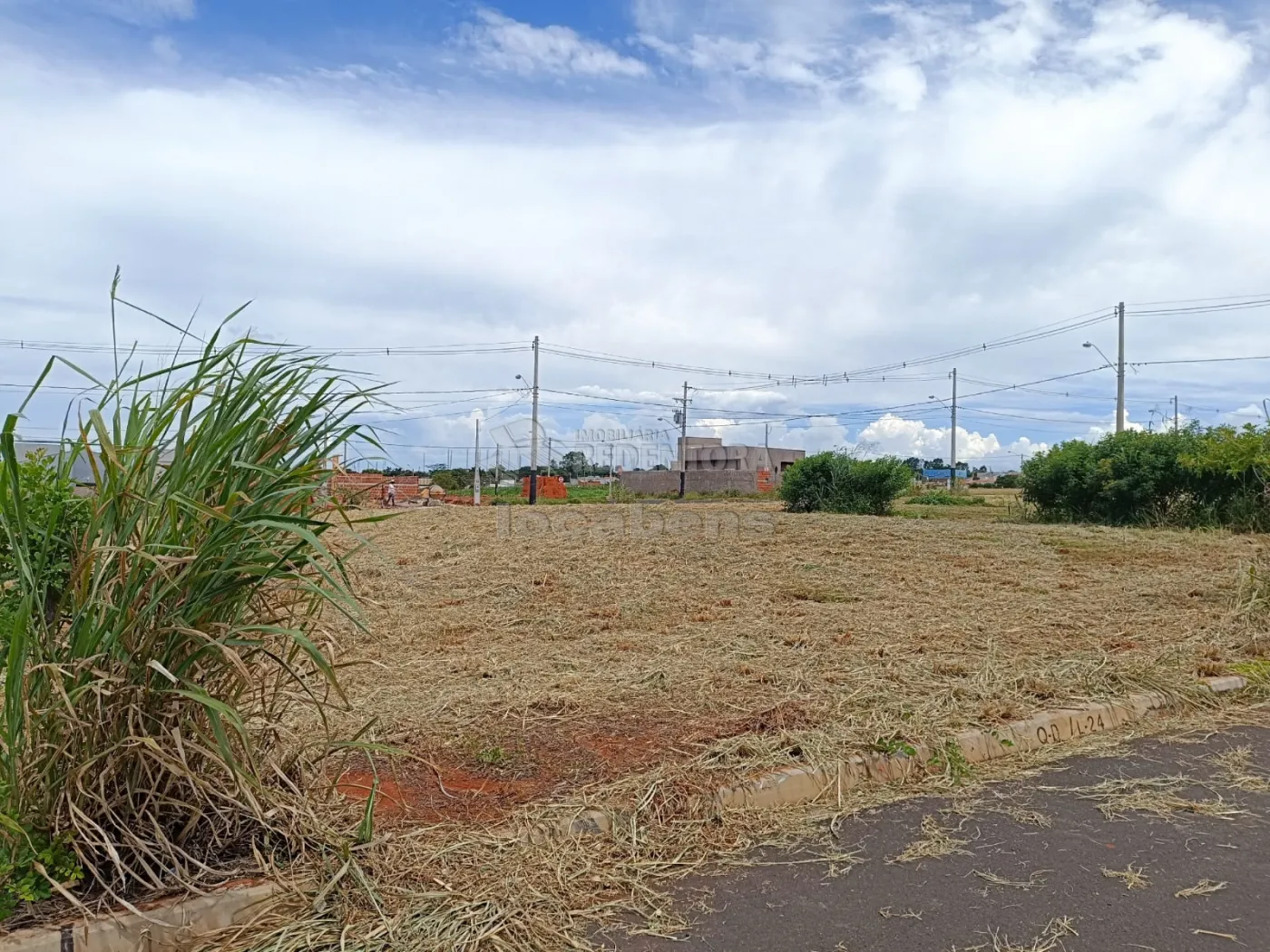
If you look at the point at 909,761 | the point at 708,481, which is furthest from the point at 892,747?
the point at 708,481

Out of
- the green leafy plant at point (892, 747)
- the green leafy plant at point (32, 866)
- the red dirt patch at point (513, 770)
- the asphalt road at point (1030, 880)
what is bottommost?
the asphalt road at point (1030, 880)

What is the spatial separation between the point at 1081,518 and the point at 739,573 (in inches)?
467

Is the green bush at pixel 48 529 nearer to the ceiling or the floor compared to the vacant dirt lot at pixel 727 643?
nearer to the ceiling

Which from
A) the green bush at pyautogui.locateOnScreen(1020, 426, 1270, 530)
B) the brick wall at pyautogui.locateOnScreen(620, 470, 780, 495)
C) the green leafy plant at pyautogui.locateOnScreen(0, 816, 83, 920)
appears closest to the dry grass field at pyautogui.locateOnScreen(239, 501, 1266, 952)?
the green leafy plant at pyautogui.locateOnScreen(0, 816, 83, 920)

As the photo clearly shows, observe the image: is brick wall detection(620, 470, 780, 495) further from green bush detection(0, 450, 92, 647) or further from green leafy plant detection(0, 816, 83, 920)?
green leafy plant detection(0, 816, 83, 920)

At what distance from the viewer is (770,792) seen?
3607 mm

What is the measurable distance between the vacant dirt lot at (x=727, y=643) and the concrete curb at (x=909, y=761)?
0.11 m

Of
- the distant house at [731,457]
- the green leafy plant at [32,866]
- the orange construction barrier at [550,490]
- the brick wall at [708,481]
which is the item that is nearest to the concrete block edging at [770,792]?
the green leafy plant at [32,866]

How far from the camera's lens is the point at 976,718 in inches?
175

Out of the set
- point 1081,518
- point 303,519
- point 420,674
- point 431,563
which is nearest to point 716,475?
point 1081,518

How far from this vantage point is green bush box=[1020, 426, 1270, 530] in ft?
51.2

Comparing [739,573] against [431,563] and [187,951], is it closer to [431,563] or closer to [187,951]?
[431,563]

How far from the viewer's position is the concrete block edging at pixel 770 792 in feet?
7.56

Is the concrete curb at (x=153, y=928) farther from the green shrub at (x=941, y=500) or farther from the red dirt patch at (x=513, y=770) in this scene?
the green shrub at (x=941, y=500)
